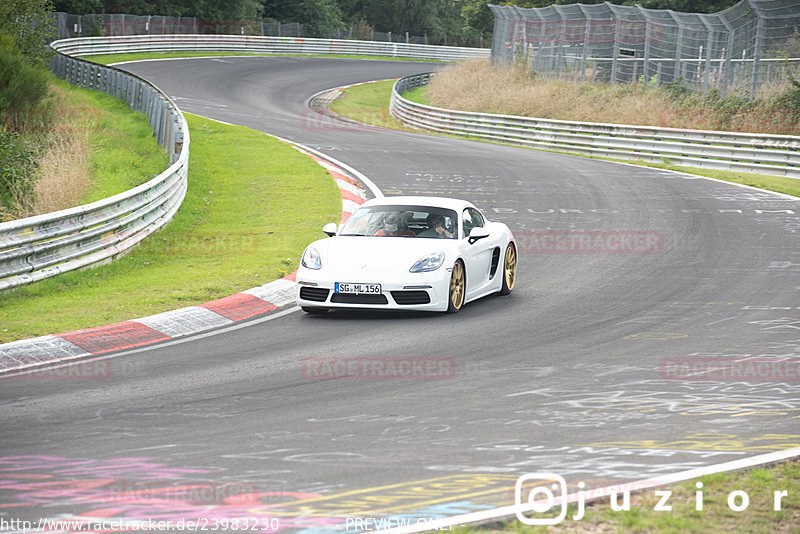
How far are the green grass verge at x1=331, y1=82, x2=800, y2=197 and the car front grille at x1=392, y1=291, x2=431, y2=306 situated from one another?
13729 millimetres

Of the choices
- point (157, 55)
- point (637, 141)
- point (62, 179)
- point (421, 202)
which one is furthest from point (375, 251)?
point (157, 55)

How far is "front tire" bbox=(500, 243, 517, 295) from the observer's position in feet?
42.8

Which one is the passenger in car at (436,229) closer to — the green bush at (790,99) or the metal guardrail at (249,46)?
the green bush at (790,99)

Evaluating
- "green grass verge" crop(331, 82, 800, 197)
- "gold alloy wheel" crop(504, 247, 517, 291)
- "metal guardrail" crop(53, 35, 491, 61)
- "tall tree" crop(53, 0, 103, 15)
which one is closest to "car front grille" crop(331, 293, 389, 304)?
"gold alloy wheel" crop(504, 247, 517, 291)

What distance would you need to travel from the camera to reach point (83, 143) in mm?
24328

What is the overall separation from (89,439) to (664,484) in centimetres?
366

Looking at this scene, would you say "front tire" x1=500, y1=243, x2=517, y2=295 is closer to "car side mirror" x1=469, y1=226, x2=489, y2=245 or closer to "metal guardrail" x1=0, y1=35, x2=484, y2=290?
"car side mirror" x1=469, y1=226, x2=489, y2=245

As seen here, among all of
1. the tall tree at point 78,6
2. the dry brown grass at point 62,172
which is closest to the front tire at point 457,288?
the dry brown grass at point 62,172

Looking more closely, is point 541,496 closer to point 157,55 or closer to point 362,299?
point 362,299

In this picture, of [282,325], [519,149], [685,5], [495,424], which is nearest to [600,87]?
[519,149]

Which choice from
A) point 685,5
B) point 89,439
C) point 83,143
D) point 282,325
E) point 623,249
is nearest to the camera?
point 89,439

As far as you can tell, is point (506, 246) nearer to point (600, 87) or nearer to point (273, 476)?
point (273, 476)

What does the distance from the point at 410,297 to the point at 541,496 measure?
6.00 meters

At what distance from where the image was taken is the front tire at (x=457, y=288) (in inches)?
460
